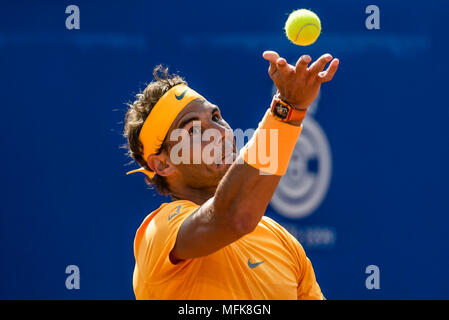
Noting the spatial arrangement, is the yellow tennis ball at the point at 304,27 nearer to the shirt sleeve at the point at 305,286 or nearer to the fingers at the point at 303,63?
the fingers at the point at 303,63

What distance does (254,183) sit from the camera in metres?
1.82

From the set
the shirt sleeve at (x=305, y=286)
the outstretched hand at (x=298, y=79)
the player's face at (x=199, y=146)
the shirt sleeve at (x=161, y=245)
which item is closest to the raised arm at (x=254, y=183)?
the outstretched hand at (x=298, y=79)

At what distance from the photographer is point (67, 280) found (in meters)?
4.46

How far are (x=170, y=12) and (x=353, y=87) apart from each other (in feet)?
4.43

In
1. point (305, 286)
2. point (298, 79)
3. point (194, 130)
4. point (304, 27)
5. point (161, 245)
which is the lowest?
point (305, 286)

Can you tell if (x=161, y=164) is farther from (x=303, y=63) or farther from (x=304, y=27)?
(x=303, y=63)

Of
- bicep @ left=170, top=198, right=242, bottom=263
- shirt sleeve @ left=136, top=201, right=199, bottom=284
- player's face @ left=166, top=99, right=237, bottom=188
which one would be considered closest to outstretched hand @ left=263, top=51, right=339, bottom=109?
bicep @ left=170, top=198, right=242, bottom=263

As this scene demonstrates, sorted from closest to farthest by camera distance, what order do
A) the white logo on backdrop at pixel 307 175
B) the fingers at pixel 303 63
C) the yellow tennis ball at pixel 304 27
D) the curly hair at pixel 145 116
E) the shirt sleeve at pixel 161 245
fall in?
the fingers at pixel 303 63
the shirt sleeve at pixel 161 245
the yellow tennis ball at pixel 304 27
the curly hair at pixel 145 116
the white logo on backdrop at pixel 307 175

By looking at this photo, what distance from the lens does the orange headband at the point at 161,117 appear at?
2549mm

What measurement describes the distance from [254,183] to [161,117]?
0.86 m

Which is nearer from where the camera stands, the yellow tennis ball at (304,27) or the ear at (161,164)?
the yellow tennis ball at (304,27)

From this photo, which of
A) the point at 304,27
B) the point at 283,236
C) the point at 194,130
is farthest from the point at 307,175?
the point at 304,27

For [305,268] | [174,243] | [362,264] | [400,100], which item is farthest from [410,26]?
[174,243]

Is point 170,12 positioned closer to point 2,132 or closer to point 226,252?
point 2,132
